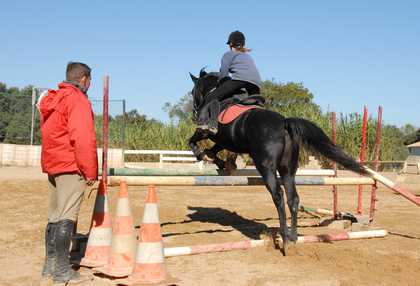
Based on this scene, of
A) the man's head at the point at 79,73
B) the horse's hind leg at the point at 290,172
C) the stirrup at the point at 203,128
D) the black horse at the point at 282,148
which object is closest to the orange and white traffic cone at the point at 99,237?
the man's head at the point at 79,73

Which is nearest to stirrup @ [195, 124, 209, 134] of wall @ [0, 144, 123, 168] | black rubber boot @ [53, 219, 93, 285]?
black rubber boot @ [53, 219, 93, 285]

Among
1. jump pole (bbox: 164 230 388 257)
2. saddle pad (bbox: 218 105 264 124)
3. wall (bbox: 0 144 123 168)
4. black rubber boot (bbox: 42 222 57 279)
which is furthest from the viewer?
wall (bbox: 0 144 123 168)

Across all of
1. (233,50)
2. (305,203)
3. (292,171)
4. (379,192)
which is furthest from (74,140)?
(379,192)

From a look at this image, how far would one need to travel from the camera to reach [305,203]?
30.1ft

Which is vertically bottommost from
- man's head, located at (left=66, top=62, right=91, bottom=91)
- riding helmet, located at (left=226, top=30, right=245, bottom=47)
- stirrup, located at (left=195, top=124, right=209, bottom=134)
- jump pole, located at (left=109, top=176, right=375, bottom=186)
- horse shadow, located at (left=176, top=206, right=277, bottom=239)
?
horse shadow, located at (left=176, top=206, right=277, bottom=239)

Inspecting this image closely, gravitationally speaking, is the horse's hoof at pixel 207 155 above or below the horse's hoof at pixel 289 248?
above

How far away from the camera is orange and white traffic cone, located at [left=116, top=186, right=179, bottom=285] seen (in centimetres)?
333

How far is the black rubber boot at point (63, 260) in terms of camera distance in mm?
3348

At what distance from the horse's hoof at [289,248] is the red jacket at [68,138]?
223cm

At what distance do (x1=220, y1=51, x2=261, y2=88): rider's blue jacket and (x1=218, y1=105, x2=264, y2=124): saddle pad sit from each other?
17.0 inches

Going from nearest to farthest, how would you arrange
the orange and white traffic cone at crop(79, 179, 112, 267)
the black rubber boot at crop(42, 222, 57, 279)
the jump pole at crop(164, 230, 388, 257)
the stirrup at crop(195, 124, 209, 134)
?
the black rubber boot at crop(42, 222, 57, 279), the orange and white traffic cone at crop(79, 179, 112, 267), the jump pole at crop(164, 230, 388, 257), the stirrup at crop(195, 124, 209, 134)

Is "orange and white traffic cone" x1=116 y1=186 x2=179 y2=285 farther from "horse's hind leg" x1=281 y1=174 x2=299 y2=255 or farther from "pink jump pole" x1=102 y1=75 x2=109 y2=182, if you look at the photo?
"horse's hind leg" x1=281 y1=174 x2=299 y2=255

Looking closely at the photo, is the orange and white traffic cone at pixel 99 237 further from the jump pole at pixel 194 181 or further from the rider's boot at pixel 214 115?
the rider's boot at pixel 214 115

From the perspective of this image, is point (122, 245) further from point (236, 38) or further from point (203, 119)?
point (236, 38)
